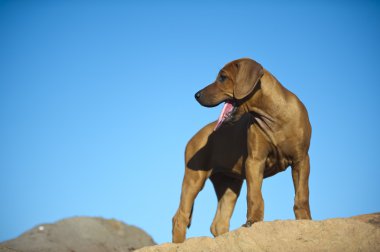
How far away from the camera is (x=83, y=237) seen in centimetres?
2416

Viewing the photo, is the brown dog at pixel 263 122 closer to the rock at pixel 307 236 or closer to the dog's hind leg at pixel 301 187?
the dog's hind leg at pixel 301 187

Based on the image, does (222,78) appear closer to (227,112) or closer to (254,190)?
(227,112)

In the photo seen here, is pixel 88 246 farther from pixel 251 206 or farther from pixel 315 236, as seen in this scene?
pixel 315 236

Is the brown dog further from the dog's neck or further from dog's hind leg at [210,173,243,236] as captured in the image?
dog's hind leg at [210,173,243,236]

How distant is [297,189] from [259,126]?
1.22 meters

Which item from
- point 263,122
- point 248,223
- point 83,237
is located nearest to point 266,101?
point 263,122

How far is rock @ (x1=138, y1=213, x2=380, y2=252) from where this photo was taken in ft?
25.5

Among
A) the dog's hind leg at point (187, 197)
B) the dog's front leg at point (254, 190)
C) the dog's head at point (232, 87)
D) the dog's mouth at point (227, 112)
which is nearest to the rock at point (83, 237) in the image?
the dog's hind leg at point (187, 197)

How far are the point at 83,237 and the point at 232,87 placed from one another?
15.7 m

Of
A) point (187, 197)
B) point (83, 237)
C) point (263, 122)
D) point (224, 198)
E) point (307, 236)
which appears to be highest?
point (83, 237)

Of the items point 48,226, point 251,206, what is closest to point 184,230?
Result: point 251,206

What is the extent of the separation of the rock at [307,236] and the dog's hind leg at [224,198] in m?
3.56

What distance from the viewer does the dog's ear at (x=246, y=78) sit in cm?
980

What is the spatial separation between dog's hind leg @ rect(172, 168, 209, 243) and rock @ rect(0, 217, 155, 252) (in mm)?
9587
